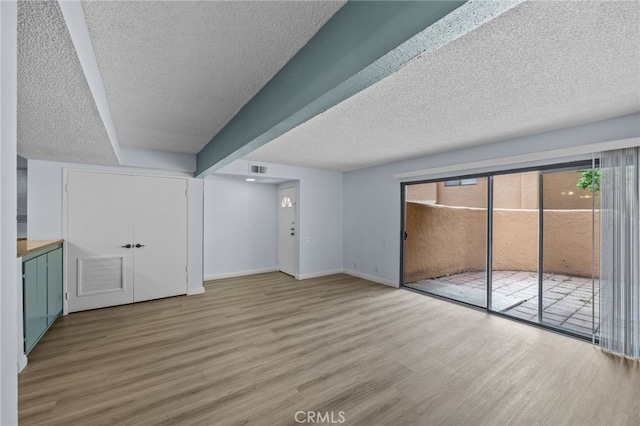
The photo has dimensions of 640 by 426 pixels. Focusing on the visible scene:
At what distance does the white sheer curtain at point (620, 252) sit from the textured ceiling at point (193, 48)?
3.25m

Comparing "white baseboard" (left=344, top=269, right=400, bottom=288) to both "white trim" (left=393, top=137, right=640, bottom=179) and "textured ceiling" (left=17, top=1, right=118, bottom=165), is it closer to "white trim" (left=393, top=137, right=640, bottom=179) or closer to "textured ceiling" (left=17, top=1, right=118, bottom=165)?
"white trim" (left=393, top=137, right=640, bottom=179)

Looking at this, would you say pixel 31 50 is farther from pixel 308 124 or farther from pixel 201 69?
pixel 308 124

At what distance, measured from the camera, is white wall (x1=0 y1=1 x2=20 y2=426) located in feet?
2.01

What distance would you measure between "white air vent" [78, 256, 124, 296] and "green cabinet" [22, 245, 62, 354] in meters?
A: 0.25

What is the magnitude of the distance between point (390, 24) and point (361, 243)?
16.6 ft

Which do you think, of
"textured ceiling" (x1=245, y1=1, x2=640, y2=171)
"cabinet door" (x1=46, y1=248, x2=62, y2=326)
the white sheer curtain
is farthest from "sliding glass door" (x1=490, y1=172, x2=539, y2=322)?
"cabinet door" (x1=46, y1=248, x2=62, y2=326)

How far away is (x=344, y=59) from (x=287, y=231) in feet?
16.9

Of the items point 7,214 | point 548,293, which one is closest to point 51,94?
point 7,214

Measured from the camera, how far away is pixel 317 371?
7.85 ft

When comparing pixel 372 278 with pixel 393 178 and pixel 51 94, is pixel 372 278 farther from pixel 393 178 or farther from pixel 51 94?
pixel 51 94

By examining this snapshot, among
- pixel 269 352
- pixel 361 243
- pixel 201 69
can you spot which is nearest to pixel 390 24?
pixel 201 69

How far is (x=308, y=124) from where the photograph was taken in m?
3.03

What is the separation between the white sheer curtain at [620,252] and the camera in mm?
2590

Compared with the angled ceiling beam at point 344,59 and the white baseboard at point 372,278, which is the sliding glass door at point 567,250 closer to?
the white baseboard at point 372,278
